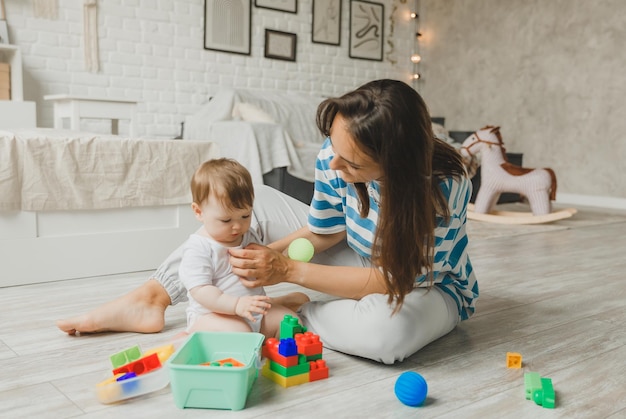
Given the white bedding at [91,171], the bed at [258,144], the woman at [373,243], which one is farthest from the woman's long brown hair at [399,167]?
the bed at [258,144]

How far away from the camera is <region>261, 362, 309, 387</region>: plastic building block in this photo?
48.3 inches

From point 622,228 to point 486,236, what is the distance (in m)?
1.14

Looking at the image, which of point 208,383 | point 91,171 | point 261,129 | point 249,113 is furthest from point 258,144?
point 208,383

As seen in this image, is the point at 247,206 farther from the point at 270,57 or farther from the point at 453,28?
the point at 453,28

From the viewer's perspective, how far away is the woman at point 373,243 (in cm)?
112

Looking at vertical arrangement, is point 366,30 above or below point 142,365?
above

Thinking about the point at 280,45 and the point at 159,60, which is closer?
the point at 159,60

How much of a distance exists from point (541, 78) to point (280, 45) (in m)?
2.44

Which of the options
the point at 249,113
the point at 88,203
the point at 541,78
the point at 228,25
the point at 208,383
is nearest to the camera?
the point at 208,383

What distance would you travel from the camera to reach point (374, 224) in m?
1.39

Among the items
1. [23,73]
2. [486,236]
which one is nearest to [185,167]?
[486,236]

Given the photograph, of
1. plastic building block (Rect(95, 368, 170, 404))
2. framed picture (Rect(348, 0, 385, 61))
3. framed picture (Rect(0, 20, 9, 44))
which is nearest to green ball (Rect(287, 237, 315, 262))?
plastic building block (Rect(95, 368, 170, 404))

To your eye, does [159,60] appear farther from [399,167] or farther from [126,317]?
[399,167]

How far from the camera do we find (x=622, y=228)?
384 cm
